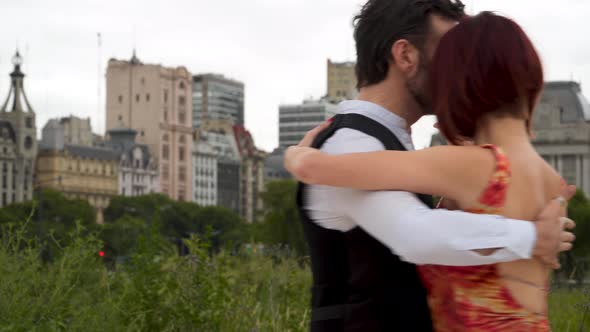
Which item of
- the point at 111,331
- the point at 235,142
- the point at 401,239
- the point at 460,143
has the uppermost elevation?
the point at 235,142

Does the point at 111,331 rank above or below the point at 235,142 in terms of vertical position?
below

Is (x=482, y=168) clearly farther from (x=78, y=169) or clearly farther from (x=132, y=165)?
(x=132, y=165)

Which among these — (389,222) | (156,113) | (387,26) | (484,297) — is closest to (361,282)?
(389,222)

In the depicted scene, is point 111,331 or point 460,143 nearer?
point 460,143

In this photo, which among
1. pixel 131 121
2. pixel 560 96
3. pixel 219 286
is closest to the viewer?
pixel 219 286

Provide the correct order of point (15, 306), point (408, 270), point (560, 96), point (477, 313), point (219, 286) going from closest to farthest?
point (477, 313) < point (408, 270) < point (15, 306) < point (219, 286) < point (560, 96)

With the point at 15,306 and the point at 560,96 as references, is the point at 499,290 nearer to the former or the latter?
the point at 15,306

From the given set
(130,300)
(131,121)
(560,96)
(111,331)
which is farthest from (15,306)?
(131,121)

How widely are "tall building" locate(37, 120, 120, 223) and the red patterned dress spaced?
136406 mm

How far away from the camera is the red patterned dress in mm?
2592

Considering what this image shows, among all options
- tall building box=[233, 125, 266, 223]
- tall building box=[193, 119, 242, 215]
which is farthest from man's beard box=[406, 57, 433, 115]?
tall building box=[233, 125, 266, 223]

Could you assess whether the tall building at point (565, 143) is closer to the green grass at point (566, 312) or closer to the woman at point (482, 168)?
the green grass at point (566, 312)

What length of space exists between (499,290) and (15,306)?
4.85 meters

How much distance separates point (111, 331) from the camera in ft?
23.7
